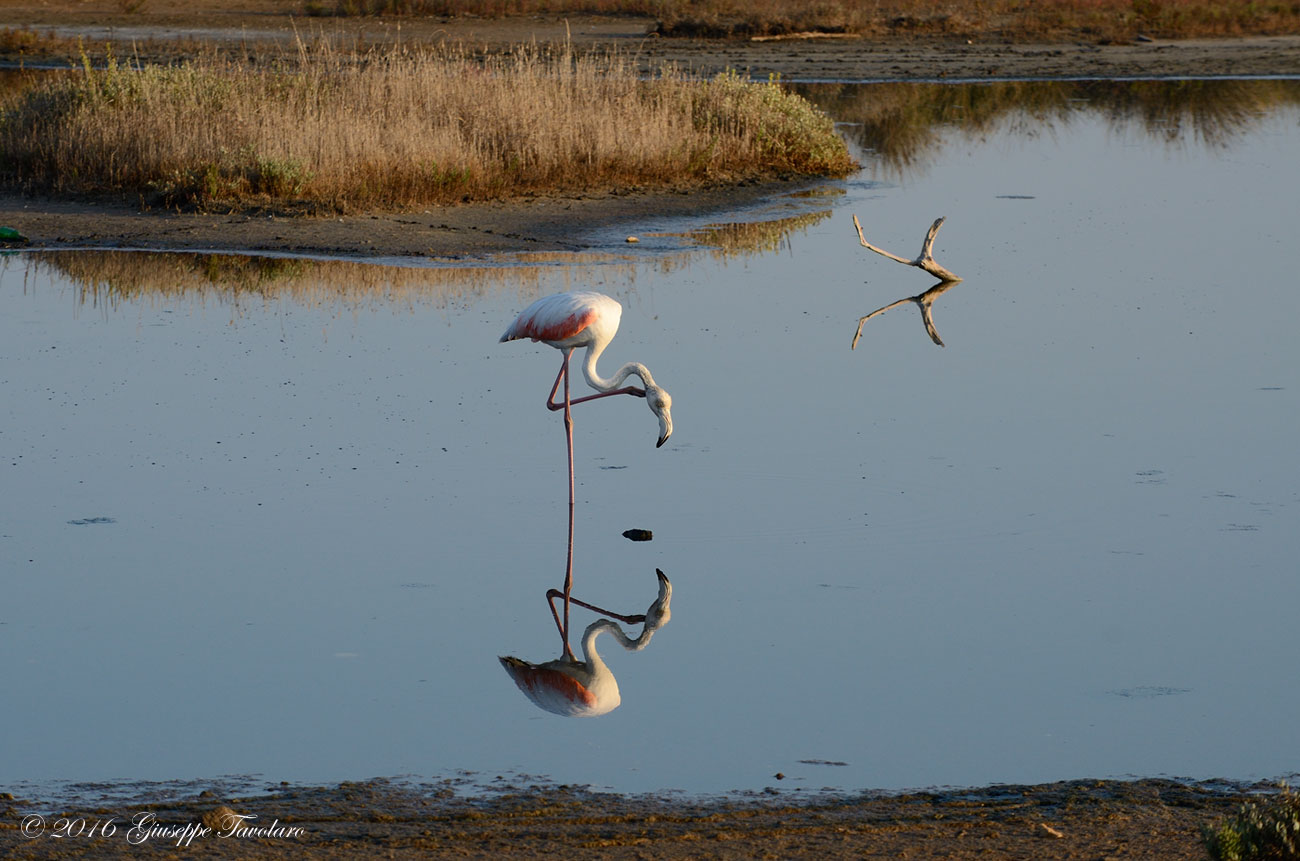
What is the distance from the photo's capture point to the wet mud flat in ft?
15.1

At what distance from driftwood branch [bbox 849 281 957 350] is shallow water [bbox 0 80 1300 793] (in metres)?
0.12

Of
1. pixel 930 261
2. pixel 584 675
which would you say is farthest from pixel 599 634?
pixel 930 261

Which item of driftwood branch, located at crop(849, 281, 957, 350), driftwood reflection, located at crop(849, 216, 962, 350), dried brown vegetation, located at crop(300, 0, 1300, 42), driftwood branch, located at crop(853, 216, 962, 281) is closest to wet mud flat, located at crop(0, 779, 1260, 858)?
driftwood branch, located at crop(849, 281, 957, 350)

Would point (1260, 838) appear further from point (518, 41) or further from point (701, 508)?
point (518, 41)

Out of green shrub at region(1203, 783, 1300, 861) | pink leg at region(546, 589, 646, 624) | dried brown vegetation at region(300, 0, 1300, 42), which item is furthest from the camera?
dried brown vegetation at region(300, 0, 1300, 42)

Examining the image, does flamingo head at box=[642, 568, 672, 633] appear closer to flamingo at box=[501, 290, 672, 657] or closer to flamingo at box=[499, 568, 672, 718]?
flamingo at box=[499, 568, 672, 718]

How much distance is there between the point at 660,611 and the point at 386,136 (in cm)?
1144

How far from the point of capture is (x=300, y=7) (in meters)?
44.9

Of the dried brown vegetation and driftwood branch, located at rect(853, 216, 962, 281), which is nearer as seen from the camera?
driftwood branch, located at rect(853, 216, 962, 281)

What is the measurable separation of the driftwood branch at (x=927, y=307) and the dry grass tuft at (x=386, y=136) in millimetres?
5664

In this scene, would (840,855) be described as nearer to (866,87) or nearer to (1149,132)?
(1149,132)

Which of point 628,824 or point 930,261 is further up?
point 930,261

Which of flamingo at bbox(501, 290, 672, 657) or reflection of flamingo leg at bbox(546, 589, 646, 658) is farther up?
flamingo at bbox(501, 290, 672, 657)

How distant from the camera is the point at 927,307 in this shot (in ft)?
43.1
